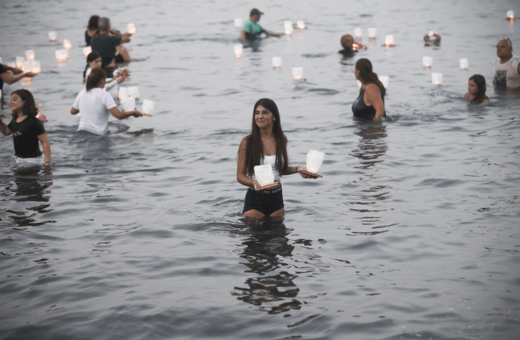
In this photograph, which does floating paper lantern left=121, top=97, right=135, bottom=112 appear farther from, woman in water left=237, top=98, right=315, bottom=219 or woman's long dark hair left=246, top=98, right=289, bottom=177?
woman's long dark hair left=246, top=98, right=289, bottom=177

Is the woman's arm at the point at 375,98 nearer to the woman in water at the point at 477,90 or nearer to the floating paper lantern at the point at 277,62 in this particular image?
the woman in water at the point at 477,90

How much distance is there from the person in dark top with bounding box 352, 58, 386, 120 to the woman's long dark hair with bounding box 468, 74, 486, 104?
2.33 metres

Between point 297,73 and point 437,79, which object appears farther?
point 297,73

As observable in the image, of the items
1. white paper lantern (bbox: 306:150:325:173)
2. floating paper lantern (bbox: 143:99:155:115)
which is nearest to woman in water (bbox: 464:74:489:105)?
floating paper lantern (bbox: 143:99:155:115)

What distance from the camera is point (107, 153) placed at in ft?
32.1

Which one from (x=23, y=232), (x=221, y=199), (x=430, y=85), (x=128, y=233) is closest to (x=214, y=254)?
(x=128, y=233)

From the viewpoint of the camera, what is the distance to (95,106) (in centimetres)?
999

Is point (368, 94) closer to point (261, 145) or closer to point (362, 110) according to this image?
point (362, 110)

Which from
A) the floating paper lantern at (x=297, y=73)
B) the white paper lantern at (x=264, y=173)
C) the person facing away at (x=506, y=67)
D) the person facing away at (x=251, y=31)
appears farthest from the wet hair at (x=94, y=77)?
the person facing away at (x=251, y=31)

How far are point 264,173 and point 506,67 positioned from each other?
9293mm

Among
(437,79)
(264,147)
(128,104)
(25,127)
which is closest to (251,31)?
(437,79)

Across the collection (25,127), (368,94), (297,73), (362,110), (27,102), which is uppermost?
(297,73)

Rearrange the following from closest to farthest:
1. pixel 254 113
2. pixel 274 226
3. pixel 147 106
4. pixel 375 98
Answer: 1. pixel 254 113
2. pixel 274 226
3. pixel 375 98
4. pixel 147 106

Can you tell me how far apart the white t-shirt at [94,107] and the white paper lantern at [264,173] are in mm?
5215
